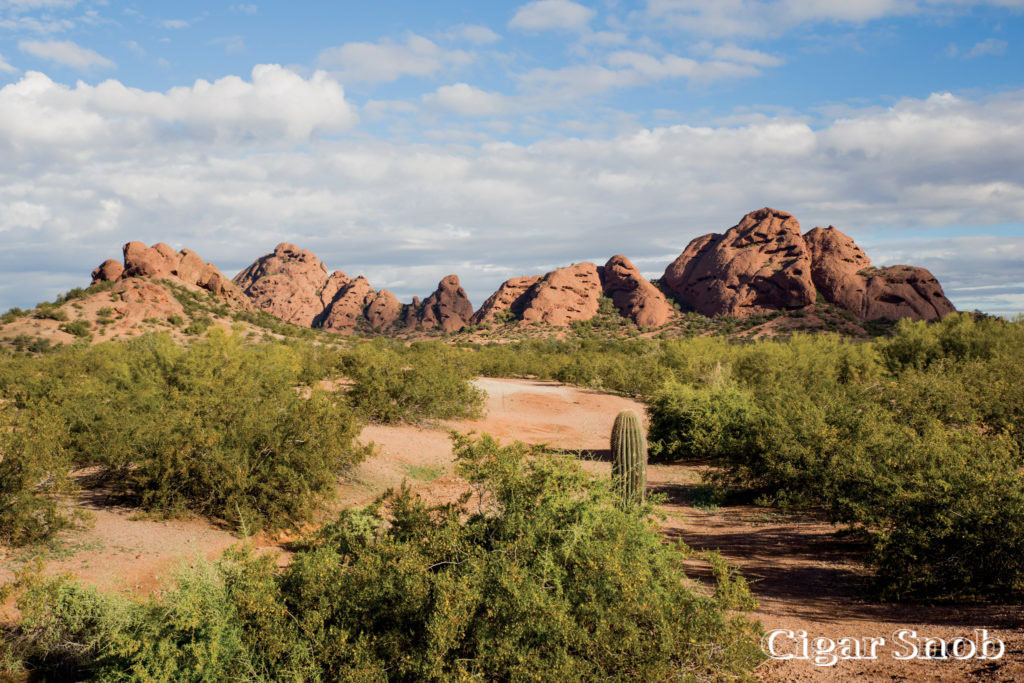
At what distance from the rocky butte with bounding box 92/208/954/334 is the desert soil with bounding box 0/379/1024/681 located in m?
53.2

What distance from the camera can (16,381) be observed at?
20656mm

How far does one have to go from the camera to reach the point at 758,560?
29.4 ft

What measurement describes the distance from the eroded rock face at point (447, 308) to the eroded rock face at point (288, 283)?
75.4 feet

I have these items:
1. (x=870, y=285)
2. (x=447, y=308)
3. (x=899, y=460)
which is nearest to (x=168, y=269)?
(x=447, y=308)

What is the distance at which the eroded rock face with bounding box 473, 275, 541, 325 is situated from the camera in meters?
93.5

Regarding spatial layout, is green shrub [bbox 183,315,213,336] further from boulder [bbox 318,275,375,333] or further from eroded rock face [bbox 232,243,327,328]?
eroded rock face [bbox 232,243,327,328]

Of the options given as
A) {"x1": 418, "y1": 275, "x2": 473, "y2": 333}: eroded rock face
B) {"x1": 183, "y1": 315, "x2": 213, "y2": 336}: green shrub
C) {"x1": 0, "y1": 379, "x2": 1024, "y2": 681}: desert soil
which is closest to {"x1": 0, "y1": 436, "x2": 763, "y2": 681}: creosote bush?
{"x1": 0, "y1": 379, "x2": 1024, "y2": 681}: desert soil

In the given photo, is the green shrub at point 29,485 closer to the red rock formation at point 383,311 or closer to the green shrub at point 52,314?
the green shrub at point 52,314

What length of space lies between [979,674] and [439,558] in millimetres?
4613

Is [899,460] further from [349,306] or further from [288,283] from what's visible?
[288,283]

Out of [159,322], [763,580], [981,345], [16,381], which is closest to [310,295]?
[159,322]

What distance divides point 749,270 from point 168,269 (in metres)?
71.0

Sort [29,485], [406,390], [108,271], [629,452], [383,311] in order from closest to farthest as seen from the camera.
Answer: [29,485] < [629,452] < [406,390] < [108,271] < [383,311]

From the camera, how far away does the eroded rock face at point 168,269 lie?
54.5m
